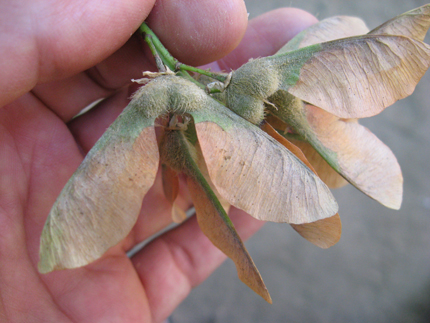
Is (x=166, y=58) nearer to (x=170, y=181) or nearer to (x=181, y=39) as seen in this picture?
(x=181, y=39)

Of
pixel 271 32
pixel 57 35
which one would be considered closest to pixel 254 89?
pixel 57 35

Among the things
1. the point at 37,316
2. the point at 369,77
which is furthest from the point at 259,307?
the point at 369,77

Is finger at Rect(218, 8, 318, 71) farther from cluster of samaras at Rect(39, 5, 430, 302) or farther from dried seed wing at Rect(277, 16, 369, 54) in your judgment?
cluster of samaras at Rect(39, 5, 430, 302)

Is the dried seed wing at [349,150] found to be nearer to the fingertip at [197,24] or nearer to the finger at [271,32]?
the fingertip at [197,24]

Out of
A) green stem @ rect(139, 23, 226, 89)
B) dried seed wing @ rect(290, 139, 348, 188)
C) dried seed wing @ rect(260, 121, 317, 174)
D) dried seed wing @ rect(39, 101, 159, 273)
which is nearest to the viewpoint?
dried seed wing @ rect(39, 101, 159, 273)

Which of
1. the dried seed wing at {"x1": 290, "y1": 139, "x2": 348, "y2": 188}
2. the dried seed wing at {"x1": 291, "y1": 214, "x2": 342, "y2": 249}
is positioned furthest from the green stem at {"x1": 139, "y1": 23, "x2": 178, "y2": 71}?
the dried seed wing at {"x1": 291, "y1": 214, "x2": 342, "y2": 249}

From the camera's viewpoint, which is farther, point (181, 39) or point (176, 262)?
point (176, 262)

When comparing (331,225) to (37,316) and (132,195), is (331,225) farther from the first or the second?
(37,316)

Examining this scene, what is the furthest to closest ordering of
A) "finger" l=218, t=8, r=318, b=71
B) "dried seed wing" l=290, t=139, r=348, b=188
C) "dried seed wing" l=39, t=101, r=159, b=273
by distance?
"finger" l=218, t=8, r=318, b=71 < "dried seed wing" l=290, t=139, r=348, b=188 < "dried seed wing" l=39, t=101, r=159, b=273
